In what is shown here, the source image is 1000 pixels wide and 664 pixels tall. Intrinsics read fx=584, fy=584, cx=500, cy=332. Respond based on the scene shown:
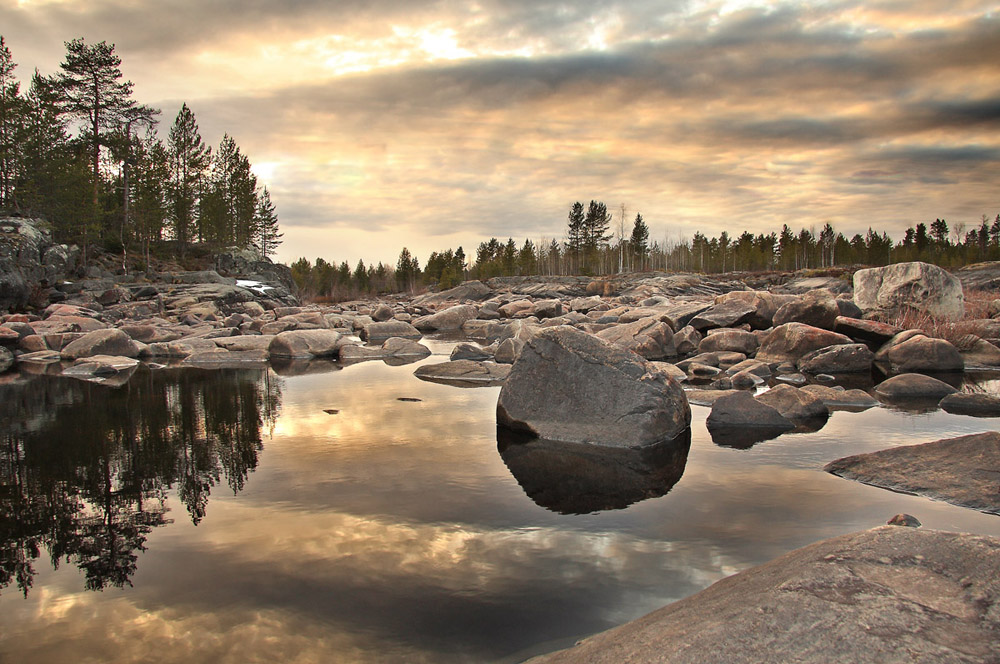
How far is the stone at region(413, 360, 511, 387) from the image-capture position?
39.1ft

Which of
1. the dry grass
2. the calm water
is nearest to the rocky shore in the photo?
the dry grass

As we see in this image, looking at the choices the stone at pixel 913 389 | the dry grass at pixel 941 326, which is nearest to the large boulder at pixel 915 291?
the dry grass at pixel 941 326

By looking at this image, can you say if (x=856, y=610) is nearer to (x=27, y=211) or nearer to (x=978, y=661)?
(x=978, y=661)

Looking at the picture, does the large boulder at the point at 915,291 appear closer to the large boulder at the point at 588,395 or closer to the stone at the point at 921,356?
the stone at the point at 921,356

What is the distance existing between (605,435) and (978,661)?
205 inches

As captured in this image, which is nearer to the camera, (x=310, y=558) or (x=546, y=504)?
(x=310, y=558)

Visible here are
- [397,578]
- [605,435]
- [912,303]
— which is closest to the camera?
[397,578]

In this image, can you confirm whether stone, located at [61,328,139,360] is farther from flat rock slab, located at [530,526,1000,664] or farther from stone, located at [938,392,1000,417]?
stone, located at [938,392,1000,417]

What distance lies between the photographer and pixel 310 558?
4035mm

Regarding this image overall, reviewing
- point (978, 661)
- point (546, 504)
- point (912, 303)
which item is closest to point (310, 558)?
point (546, 504)

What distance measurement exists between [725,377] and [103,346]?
16.3 meters

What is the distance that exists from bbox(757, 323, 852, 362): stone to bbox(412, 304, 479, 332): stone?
17.4 metres

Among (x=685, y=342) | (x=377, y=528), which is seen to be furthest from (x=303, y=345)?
(x=377, y=528)

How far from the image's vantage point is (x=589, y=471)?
6051mm
